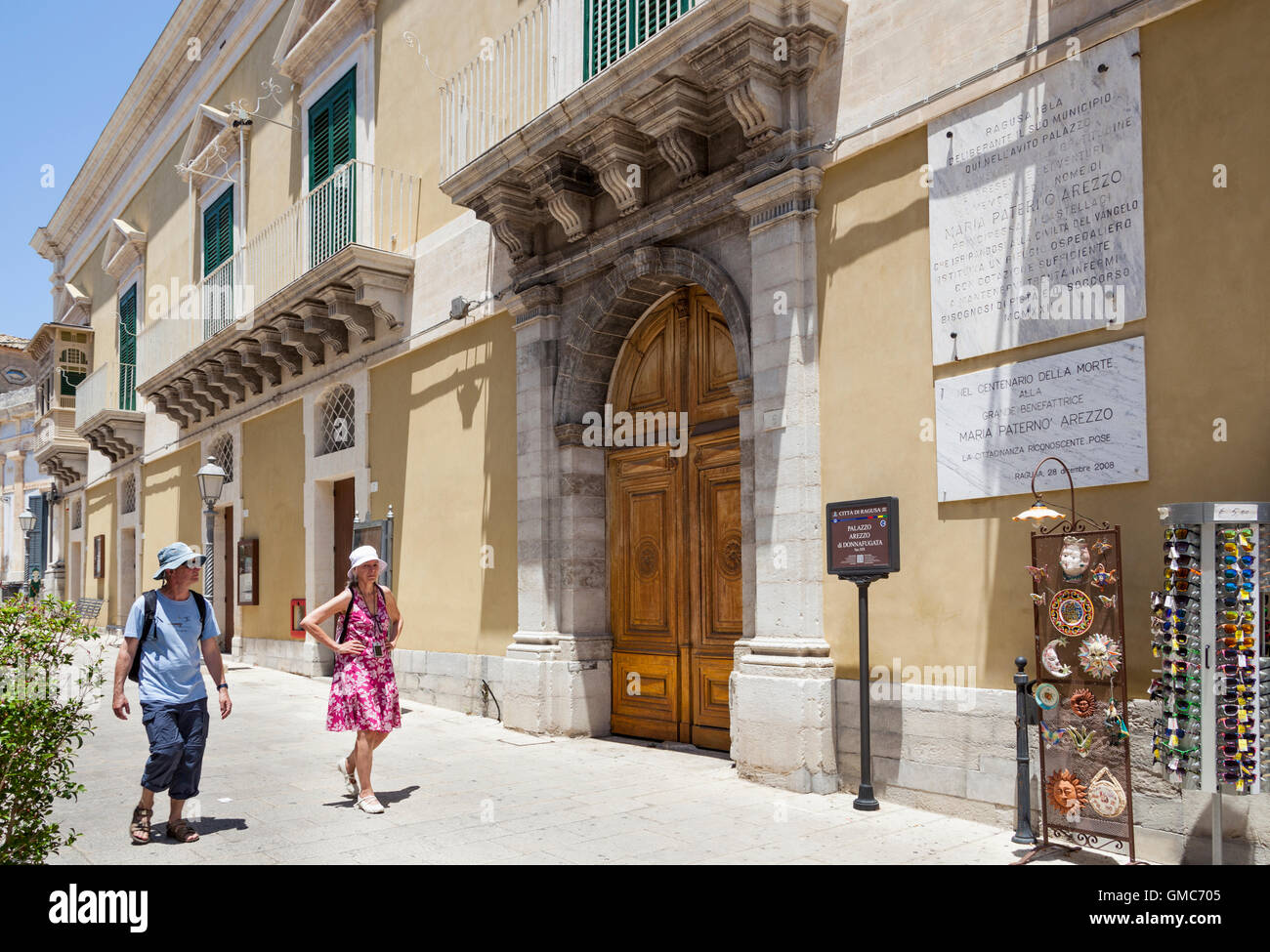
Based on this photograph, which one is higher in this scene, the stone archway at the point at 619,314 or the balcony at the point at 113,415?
the balcony at the point at 113,415

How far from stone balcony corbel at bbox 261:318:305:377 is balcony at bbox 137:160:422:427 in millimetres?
16

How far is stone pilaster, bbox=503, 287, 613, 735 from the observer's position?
9.36 metres

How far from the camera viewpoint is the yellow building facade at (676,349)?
17.4 feet

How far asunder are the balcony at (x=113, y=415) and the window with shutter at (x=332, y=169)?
424 inches

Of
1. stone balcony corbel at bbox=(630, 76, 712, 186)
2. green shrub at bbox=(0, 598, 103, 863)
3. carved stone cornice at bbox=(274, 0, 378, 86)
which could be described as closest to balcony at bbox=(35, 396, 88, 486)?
carved stone cornice at bbox=(274, 0, 378, 86)

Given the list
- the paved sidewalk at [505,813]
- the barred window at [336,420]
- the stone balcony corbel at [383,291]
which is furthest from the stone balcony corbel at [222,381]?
the paved sidewalk at [505,813]

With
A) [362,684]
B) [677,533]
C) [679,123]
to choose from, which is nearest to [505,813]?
[362,684]

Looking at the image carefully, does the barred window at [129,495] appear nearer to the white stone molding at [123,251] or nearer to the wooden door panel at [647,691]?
the white stone molding at [123,251]

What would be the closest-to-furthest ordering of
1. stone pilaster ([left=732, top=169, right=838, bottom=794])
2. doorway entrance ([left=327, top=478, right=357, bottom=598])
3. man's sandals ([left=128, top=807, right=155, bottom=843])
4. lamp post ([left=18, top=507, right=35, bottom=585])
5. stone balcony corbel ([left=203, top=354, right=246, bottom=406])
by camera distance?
1. man's sandals ([left=128, top=807, right=155, bottom=843])
2. stone pilaster ([left=732, top=169, right=838, bottom=794])
3. doorway entrance ([left=327, top=478, right=357, bottom=598])
4. stone balcony corbel ([left=203, top=354, right=246, bottom=406])
5. lamp post ([left=18, top=507, right=35, bottom=585])

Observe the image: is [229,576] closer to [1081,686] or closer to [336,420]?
[336,420]

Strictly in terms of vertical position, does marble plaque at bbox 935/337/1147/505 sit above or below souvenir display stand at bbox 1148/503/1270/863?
above

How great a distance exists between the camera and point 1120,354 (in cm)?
539

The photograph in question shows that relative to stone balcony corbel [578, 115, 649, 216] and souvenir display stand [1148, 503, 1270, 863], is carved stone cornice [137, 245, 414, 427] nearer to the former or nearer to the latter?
stone balcony corbel [578, 115, 649, 216]

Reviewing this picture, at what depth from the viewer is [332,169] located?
14.3 meters
